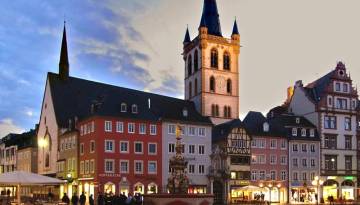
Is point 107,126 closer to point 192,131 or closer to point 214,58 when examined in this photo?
point 192,131

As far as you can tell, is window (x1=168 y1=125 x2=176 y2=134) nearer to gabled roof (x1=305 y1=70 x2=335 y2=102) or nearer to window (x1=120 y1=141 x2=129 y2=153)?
window (x1=120 y1=141 x2=129 y2=153)

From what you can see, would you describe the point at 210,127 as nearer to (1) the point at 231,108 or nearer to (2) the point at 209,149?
(2) the point at 209,149

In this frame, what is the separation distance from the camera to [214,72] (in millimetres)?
95938

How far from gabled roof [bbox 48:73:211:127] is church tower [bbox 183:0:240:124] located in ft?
27.3

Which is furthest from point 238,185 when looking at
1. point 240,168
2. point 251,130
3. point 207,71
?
point 207,71

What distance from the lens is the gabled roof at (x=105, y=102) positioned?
69594 mm

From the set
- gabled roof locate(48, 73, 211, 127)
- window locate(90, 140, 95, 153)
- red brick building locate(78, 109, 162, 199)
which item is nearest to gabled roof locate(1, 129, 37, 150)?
gabled roof locate(48, 73, 211, 127)

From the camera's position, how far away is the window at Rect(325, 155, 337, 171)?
272 feet

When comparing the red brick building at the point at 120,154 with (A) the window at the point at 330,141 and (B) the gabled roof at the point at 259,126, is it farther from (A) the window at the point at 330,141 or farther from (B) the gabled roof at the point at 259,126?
(A) the window at the point at 330,141

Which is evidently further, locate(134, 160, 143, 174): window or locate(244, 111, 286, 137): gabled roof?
locate(244, 111, 286, 137): gabled roof

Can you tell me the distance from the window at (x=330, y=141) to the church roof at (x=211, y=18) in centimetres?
2840

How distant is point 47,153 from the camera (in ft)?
275

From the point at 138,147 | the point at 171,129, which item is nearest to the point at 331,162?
the point at 171,129

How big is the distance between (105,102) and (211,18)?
3832cm
